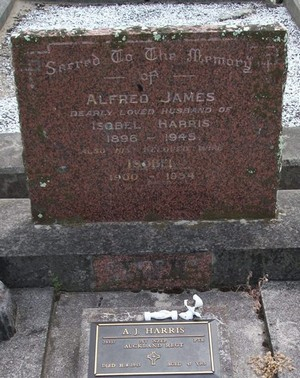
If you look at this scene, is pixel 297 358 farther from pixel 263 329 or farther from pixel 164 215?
pixel 164 215

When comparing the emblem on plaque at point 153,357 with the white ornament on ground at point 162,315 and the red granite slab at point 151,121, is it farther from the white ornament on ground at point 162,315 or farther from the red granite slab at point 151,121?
the red granite slab at point 151,121

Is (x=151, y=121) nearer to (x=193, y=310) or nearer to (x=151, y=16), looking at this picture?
(x=193, y=310)

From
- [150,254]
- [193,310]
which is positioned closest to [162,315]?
[193,310]

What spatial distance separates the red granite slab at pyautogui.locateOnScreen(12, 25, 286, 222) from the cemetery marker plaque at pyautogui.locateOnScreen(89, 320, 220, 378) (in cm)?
89

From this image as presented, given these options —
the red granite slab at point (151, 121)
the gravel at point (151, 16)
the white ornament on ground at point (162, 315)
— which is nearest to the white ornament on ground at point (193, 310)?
the white ornament on ground at point (162, 315)

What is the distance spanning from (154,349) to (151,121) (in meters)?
1.35

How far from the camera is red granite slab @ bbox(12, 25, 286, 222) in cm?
357

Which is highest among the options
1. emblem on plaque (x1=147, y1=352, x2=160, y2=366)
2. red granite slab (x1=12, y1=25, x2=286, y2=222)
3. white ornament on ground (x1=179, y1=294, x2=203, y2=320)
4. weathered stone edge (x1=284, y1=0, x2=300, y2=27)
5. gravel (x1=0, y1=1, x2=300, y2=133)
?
red granite slab (x1=12, y1=25, x2=286, y2=222)

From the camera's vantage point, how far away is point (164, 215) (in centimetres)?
411

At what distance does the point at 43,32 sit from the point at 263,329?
2158mm

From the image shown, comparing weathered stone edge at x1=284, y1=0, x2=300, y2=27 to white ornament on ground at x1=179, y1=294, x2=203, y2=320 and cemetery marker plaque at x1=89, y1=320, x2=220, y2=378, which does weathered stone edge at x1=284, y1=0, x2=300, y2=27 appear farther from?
cemetery marker plaque at x1=89, y1=320, x2=220, y2=378

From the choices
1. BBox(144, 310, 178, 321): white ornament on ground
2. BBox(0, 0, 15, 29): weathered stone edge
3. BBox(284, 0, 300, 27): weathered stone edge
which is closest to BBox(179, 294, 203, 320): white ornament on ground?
BBox(144, 310, 178, 321): white ornament on ground

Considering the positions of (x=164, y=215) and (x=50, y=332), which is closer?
(x=50, y=332)

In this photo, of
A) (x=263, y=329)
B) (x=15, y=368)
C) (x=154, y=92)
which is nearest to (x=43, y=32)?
(x=154, y=92)
